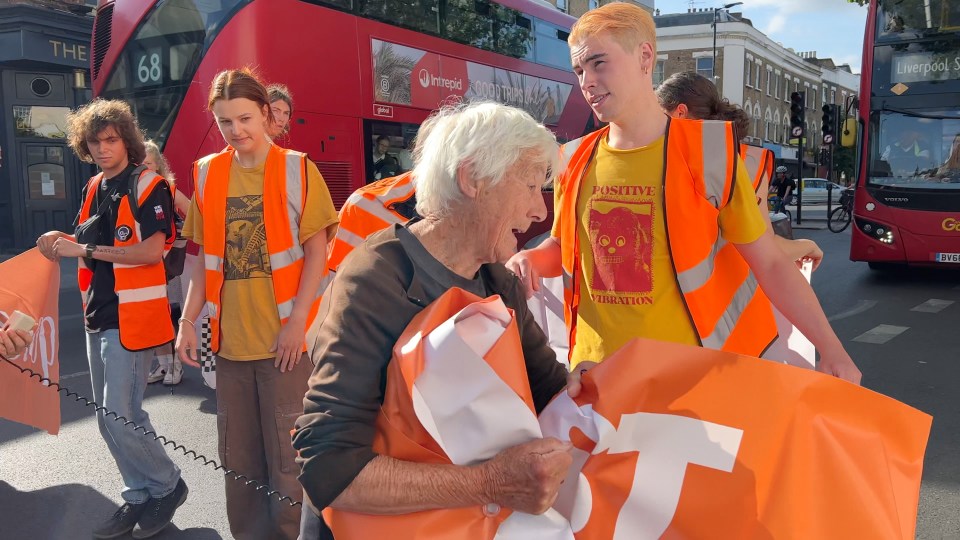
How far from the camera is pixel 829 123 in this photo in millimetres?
22734

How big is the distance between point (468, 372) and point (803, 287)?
124cm

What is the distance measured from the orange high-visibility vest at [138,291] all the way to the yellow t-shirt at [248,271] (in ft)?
2.05

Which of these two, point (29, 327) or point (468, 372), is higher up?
point (468, 372)

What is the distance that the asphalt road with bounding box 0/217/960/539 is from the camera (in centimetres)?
395

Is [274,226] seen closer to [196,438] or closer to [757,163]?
[757,163]

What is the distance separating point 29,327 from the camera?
2.88 metres

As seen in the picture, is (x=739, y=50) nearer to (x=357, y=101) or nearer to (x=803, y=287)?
(x=357, y=101)

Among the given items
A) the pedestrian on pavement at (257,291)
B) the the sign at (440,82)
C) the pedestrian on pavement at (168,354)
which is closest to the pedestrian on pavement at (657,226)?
the pedestrian on pavement at (257,291)

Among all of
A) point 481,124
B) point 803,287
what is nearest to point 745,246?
point 803,287

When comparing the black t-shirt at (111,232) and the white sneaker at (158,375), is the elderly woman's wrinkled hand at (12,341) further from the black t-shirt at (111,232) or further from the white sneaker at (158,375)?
the white sneaker at (158,375)

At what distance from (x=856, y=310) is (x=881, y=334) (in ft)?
4.91

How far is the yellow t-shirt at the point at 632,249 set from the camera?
2.31 metres

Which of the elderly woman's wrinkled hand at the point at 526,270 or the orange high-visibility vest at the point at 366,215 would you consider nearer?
the elderly woman's wrinkled hand at the point at 526,270

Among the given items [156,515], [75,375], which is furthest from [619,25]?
[75,375]
